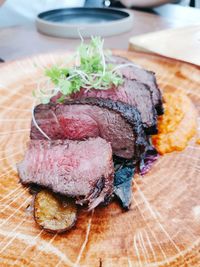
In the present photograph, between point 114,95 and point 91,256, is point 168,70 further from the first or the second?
point 91,256

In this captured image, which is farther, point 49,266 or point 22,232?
point 22,232

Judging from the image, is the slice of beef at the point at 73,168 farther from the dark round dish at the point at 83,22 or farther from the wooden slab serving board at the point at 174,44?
the dark round dish at the point at 83,22

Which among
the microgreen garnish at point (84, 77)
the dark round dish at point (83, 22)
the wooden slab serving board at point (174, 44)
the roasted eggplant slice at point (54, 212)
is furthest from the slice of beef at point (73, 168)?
the dark round dish at point (83, 22)

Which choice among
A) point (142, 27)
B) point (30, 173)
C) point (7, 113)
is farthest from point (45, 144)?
point (142, 27)

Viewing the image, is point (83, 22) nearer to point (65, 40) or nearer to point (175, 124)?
point (65, 40)

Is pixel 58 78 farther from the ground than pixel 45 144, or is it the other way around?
pixel 58 78

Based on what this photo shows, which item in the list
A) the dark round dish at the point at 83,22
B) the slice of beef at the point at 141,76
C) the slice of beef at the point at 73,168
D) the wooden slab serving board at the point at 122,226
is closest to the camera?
the wooden slab serving board at the point at 122,226
